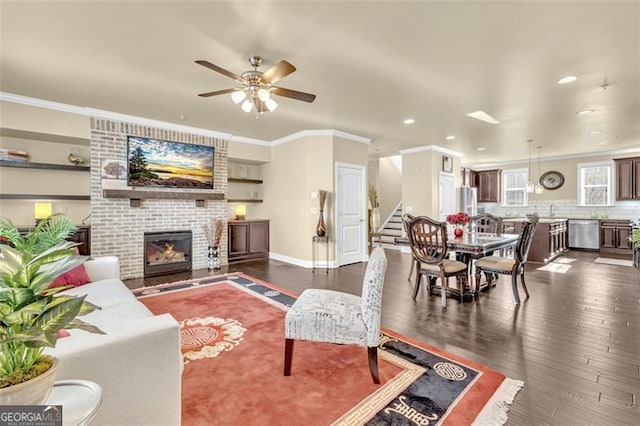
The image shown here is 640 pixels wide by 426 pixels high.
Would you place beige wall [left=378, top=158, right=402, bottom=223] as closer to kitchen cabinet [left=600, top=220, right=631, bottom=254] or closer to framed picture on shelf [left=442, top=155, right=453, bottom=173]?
framed picture on shelf [left=442, top=155, right=453, bottom=173]

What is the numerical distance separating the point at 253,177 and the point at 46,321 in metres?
6.72

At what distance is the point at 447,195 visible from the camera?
782 centimetres

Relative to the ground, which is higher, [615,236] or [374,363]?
[615,236]

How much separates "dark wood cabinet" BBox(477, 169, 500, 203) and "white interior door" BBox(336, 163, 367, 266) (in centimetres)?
590

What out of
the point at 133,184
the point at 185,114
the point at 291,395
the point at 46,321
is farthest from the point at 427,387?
the point at 133,184

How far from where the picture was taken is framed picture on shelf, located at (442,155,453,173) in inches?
301

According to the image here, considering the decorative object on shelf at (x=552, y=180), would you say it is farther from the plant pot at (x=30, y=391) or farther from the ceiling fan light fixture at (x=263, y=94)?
the plant pot at (x=30, y=391)

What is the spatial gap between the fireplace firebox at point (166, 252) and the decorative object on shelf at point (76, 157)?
1585 mm

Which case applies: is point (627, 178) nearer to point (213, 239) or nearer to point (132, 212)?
point (213, 239)

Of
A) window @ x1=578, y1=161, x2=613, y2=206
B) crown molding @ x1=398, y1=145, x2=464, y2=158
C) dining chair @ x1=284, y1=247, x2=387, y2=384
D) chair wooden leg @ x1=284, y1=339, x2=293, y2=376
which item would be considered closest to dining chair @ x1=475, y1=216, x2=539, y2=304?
dining chair @ x1=284, y1=247, x2=387, y2=384

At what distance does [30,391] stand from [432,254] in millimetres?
3627

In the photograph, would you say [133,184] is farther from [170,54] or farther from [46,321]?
[46,321]

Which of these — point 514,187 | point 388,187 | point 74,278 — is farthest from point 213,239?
point 514,187

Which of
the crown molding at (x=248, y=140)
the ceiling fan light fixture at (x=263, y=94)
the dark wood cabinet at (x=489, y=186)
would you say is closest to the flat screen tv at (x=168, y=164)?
the crown molding at (x=248, y=140)
